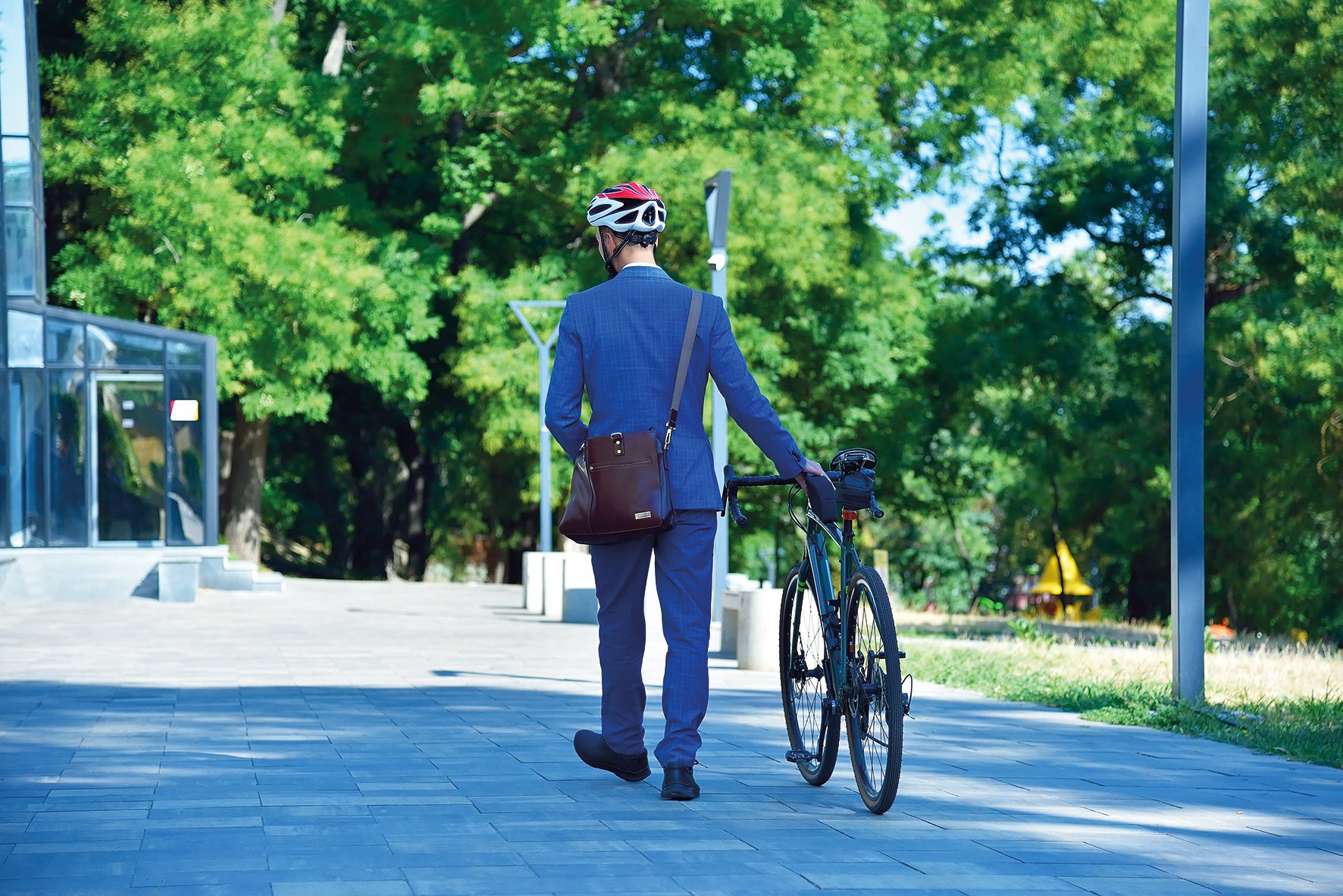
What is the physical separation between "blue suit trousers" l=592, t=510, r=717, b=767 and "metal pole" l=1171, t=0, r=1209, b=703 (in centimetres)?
401

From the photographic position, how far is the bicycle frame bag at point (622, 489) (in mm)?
5668

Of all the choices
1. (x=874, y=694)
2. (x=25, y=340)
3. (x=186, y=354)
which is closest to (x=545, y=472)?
(x=186, y=354)

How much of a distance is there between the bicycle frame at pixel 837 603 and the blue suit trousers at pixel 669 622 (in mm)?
379

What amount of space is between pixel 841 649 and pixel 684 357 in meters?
1.12

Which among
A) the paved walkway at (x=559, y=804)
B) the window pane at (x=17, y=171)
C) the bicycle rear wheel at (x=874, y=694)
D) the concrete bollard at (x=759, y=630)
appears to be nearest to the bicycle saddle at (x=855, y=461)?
the bicycle rear wheel at (x=874, y=694)

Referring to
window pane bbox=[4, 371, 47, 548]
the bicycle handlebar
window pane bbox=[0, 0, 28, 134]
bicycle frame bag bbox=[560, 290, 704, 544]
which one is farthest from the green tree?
bicycle frame bag bbox=[560, 290, 704, 544]

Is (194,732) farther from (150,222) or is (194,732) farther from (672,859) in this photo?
(150,222)

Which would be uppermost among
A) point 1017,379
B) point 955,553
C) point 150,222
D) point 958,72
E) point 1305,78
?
point 958,72

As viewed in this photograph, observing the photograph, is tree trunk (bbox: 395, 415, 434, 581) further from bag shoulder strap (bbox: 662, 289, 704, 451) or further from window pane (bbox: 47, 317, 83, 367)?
bag shoulder strap (bbox: 662, 289, 704, 451)

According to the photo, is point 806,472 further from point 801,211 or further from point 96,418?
point 801,211

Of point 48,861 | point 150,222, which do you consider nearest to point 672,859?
point 48,861

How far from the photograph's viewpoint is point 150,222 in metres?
26.5

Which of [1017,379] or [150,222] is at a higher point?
[150,222]

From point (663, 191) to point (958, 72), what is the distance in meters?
8.12
